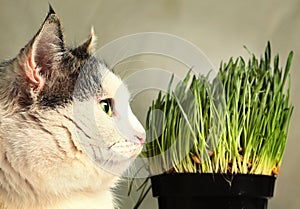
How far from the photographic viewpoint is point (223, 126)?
35.2 inches

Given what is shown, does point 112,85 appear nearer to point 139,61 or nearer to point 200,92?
point 200,92

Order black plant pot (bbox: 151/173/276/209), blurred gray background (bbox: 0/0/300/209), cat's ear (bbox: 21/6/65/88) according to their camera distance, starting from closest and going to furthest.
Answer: cat's ear (bbox: 21/6/65/88)
black plant pot (bbox: 151/173/276/209)
blurred gray background (bbox: 0/0/300/209)

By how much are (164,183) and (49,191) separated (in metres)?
0.22

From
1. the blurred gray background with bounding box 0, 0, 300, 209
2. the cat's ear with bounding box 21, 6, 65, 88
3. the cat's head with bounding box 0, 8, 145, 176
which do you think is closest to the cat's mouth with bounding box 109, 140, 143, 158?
the cat's head with bounding box 0, 8, 145, 176

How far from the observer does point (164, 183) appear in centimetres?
90

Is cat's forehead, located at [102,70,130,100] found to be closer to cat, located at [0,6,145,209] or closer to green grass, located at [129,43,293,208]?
cat, located at [0,6,145,209]

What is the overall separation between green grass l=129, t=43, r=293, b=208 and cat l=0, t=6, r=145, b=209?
4.1 inches

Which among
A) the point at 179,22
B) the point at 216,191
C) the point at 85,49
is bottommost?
the point at 216,191

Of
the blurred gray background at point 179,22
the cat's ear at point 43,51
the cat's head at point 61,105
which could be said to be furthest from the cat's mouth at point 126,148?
the blurred gray background at point 179,22

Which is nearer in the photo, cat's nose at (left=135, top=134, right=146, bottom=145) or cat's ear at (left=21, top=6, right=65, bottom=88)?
cat's ear at (left=21, top=6, right=65, bottom=88)

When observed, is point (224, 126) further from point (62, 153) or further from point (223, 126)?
point (62, 153)

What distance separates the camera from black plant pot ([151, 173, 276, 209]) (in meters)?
0.85

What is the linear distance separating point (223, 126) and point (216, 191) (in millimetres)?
124

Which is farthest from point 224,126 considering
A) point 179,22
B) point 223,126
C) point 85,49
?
point 179,22
